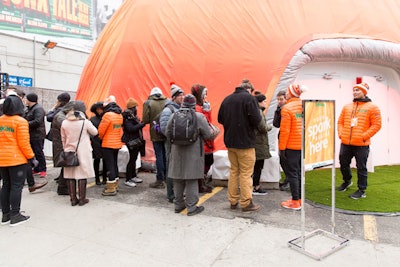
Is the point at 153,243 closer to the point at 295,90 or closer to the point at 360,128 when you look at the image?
the point at 295,90

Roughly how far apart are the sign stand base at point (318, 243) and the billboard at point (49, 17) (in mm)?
21737

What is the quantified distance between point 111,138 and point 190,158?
5.34ft

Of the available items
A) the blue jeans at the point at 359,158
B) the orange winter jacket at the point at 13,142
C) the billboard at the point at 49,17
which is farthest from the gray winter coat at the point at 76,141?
the billboard at the point at 49,17

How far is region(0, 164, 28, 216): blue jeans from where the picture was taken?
4062mm

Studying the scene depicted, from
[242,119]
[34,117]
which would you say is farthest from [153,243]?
[34,117]

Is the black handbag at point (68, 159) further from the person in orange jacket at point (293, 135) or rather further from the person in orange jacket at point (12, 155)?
the person in orange jacket at point (293, 135)

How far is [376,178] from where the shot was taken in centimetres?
627

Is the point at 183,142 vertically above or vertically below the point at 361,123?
below

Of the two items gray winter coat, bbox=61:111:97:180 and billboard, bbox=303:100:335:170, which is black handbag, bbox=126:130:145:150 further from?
billboard, bbox=303:100:335:170

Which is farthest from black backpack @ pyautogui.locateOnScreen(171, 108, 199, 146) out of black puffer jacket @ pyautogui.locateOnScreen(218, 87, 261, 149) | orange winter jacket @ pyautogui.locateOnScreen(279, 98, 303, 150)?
orange winter jacket @ pyautogui.locateOnScreen(279, 98, 303, 150)

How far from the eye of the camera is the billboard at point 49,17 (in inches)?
781

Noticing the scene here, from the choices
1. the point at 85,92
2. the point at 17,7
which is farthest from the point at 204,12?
the point at 17,7

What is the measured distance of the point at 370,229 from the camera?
3.89m

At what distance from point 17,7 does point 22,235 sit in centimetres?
2119
